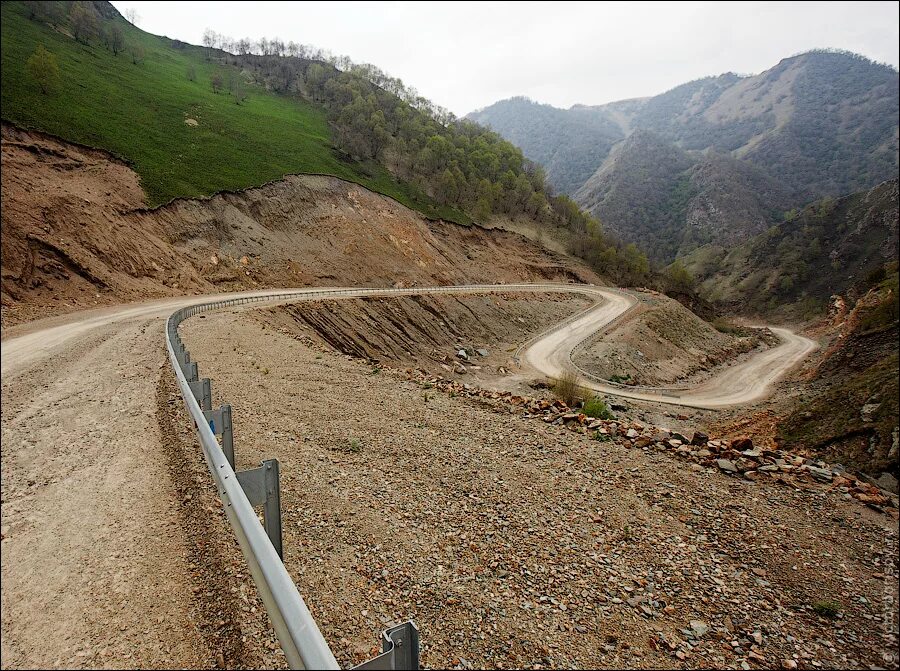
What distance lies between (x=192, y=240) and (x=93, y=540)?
129 ft

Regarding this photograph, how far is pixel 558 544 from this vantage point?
792cm

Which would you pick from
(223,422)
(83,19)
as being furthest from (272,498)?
(83,19)

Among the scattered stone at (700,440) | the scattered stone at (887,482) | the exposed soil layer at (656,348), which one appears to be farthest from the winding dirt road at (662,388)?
the scattered stone at (700,440)

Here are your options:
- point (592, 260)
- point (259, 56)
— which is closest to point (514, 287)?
point (592, 260)

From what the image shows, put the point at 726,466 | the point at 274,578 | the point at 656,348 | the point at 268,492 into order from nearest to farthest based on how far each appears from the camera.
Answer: the point at 274,578, the point at 268,492, the point at 726,466, the point at 656,348

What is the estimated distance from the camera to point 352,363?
61.8 feet

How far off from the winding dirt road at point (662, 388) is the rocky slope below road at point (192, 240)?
15.8 metres

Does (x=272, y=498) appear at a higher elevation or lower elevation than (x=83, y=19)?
lower

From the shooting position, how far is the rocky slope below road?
19.2 metres

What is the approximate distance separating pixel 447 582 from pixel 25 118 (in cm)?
3543

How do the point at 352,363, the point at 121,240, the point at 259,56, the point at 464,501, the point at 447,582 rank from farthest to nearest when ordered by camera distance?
the point at 259,56 < the point at 121,240 < the point at 352,363 < the point at 464,501 < the point at 447,582

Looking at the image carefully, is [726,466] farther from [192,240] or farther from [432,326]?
[192,240]

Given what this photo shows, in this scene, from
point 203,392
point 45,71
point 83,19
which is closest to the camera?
point 203,392

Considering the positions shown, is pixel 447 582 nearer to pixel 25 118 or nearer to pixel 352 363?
pixel 352 363
